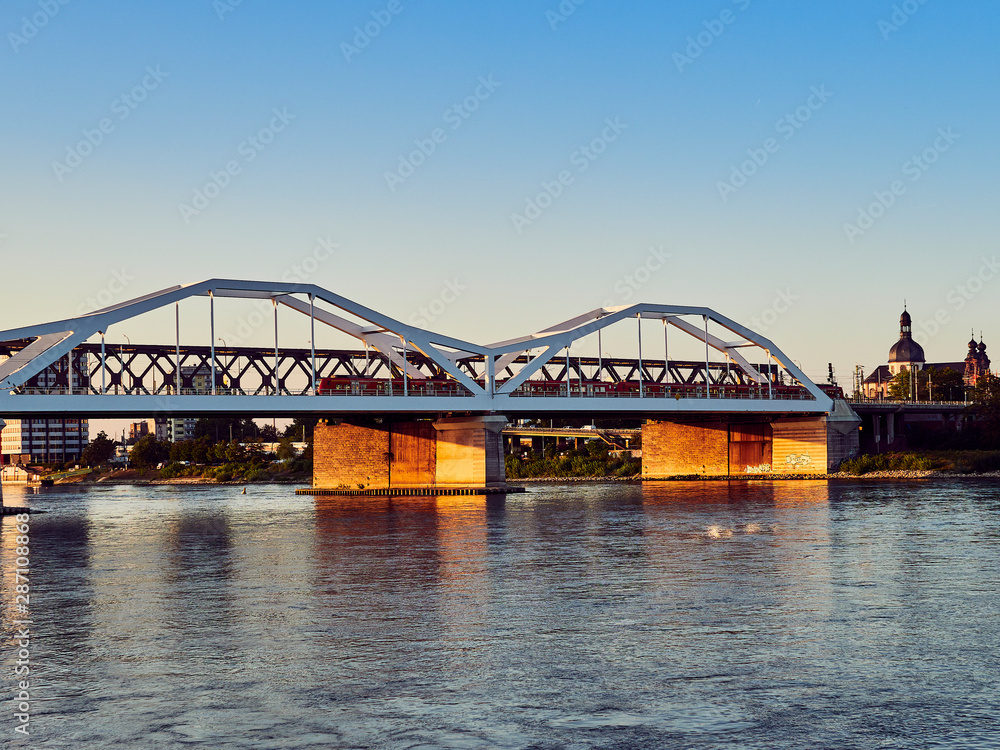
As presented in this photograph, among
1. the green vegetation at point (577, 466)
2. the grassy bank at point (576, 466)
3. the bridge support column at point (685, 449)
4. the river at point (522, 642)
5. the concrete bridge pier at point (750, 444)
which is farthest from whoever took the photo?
the green vegetation at point (577, 466)

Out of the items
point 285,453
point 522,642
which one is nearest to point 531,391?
point 522,642

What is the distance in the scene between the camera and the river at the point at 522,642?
1644 cm

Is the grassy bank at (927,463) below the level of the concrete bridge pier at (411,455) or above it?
below

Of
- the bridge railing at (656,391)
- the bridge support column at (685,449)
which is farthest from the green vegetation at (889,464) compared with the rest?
the bridge support column at (685,449)

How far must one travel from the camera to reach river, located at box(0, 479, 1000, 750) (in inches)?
647

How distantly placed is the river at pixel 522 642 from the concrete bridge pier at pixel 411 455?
44.0 meters

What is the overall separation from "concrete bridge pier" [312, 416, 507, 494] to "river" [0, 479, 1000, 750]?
44.0m

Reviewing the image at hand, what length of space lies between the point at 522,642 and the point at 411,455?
7701 centimetres

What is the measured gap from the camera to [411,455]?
3910 inches

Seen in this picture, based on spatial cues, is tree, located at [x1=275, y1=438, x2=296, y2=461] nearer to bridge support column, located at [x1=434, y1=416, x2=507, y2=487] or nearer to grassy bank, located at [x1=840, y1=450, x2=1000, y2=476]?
bridge support column, located at [x1=434, y1=416, x2=507, y2=487]

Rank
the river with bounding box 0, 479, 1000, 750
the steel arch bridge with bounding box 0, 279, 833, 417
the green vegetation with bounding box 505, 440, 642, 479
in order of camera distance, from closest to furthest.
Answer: the river with bounding box 0, 479, 1000, 750
the steel arch bridge with bounding box 0, 279, 833, 417
the green vegetation with bounding box 505, 440, 642, 479

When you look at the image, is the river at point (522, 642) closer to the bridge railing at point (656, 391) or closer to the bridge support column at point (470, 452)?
the bridge support column at point (470, 452)

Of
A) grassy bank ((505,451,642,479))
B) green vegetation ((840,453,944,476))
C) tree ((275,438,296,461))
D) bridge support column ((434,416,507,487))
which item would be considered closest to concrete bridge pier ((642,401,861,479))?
green vegetation ((840,453,944,476))

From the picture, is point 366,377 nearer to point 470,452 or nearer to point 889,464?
point 470,452
